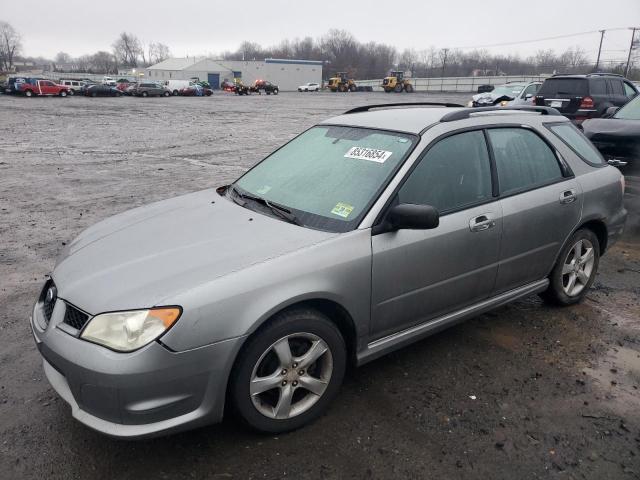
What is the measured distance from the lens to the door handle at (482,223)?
3271 mm

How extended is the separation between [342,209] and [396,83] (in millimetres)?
67447

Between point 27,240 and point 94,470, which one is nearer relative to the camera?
point 94,470

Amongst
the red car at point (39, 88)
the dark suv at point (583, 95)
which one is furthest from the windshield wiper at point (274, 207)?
the red car at point (39, 88)

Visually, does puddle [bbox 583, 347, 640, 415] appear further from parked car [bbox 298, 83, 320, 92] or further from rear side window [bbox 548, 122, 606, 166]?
parked car [bbox 298, 83, 320, 92]

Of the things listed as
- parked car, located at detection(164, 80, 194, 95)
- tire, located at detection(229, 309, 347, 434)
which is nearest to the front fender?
tire, located at detection(229, 309, 347, 434)

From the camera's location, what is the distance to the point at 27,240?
5.88 m

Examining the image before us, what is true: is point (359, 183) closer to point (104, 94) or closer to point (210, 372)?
point (210, 372)

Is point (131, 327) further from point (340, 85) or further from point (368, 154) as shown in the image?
point (340, 85)

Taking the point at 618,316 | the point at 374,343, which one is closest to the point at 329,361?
the point at 374,343

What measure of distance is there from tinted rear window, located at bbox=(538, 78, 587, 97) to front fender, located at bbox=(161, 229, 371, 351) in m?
12.0

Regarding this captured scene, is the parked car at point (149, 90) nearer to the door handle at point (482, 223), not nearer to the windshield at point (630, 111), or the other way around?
the windshield at point (630, 111)

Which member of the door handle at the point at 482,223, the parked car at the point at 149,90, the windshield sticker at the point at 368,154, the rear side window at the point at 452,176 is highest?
the windshield sticker at the point at 368,154

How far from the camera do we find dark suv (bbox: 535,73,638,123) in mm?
12156

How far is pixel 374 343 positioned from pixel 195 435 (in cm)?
112
